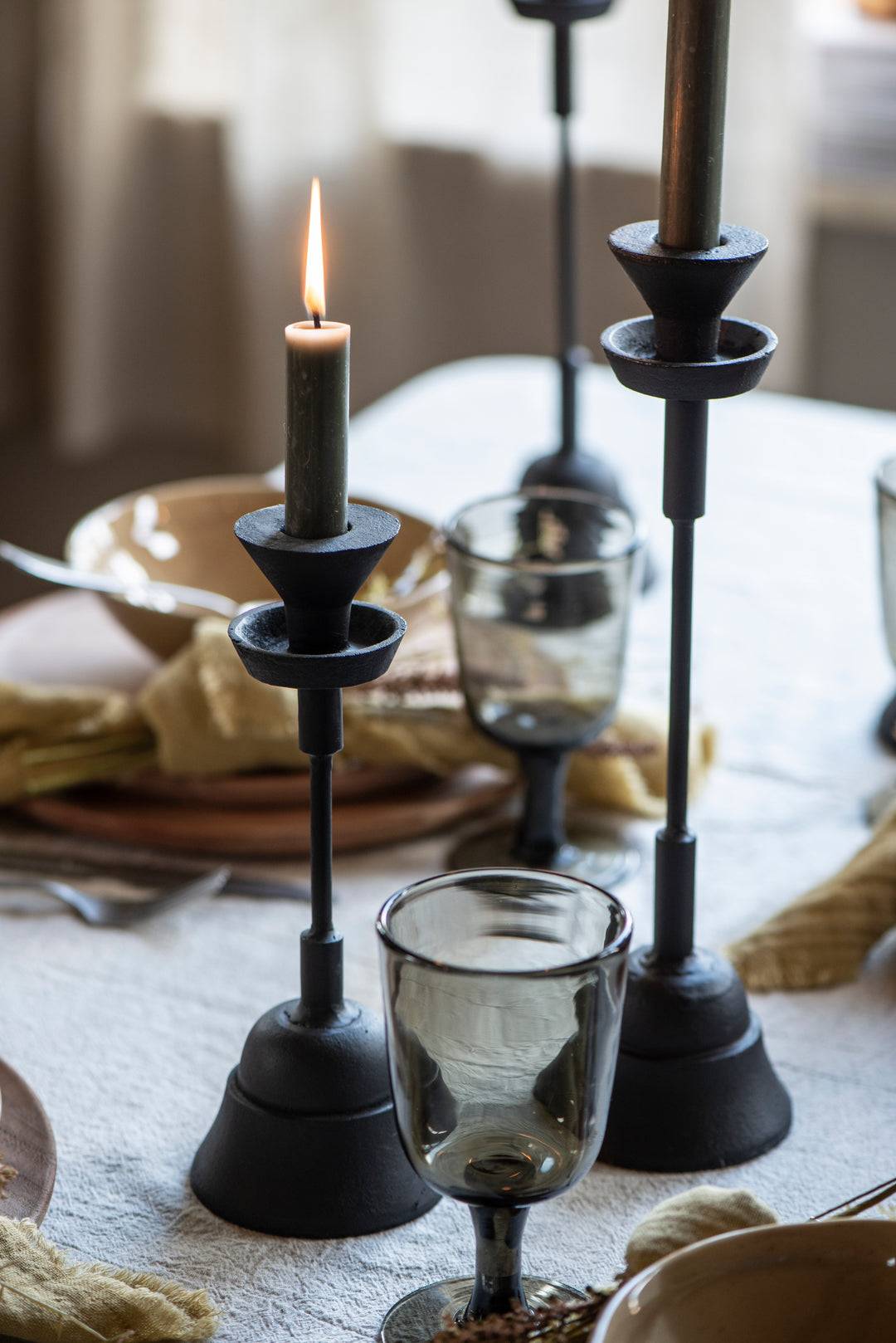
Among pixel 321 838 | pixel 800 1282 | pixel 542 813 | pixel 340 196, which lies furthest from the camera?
pixel 340 196

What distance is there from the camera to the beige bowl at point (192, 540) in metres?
1.08

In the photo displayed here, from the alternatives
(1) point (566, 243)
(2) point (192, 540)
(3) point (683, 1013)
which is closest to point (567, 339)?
(1) point (566, 243)

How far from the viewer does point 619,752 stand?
2.86ft

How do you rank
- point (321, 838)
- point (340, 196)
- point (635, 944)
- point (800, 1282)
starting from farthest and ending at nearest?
1. point (340, 196)
2. point (635, 944)
3. point (321, 838)
4. point (800, 1282)

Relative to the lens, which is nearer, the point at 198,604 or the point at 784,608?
the point at 198,604

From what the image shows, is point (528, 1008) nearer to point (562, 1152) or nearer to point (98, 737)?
point (562, 1152)

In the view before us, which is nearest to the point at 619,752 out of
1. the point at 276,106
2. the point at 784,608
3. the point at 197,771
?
the point at 197,771

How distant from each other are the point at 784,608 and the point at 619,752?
354 mm

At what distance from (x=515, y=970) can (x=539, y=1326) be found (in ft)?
0.34

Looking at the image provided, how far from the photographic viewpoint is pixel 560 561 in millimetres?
855

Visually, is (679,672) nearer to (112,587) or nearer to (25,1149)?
(25,1149)

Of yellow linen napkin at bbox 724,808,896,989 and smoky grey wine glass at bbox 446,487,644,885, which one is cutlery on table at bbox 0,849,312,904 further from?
yellow linen napkin at bbox 724,808,896,989

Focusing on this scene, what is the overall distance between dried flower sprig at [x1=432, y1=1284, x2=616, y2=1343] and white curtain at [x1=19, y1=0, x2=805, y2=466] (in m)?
2.08

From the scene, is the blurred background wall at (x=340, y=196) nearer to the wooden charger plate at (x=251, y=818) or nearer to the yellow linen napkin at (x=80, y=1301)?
the wooden charger plate at (x=251, y=818)
